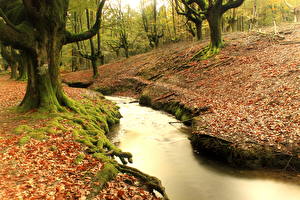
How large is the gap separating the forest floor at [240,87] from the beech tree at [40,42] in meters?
7.67

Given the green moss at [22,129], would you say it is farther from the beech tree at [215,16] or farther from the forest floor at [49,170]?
the beech tree at [215,16]

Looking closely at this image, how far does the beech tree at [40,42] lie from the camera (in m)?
10.0

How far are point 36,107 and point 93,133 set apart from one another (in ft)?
10.9

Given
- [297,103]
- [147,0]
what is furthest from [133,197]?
[147,0]

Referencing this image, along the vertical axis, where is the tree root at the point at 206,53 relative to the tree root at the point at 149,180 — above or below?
above

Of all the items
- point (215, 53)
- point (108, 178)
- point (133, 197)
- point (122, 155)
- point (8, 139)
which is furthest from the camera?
point (215, 53)

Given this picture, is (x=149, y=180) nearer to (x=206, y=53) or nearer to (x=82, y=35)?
(x=82, y=35)

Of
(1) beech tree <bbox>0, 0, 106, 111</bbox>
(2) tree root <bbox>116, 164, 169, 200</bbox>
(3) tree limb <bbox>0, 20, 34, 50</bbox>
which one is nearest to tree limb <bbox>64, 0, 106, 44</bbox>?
(1) beech tree <bbox>0, 0, 106, 111</bbox>

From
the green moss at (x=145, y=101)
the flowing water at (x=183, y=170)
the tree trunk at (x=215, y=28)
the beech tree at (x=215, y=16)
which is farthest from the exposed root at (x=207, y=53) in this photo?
the flowing water at (x=183, y=170)

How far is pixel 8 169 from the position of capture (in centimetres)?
593

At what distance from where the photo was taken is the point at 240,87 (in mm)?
14250

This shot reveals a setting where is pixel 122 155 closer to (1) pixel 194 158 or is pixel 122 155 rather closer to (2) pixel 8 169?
(1) pixel 194 158

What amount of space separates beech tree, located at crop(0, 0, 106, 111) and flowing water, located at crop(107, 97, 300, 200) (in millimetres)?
4142

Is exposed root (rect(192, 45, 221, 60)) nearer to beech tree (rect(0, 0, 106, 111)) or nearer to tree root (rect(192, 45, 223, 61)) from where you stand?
tree root (rect(192, 45, 223, 61))
